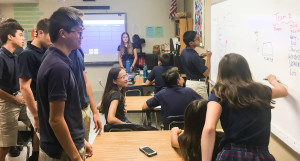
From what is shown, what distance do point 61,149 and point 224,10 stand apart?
2.27m

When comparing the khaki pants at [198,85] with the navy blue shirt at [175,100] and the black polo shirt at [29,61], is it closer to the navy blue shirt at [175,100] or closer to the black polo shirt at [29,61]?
the navy blue shirt at [175,100]

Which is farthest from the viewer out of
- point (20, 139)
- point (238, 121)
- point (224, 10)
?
point (20, 139)

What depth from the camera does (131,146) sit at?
1799 mm

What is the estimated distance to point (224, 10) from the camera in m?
2.84

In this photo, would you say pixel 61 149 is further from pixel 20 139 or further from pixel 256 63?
pixel 20 139

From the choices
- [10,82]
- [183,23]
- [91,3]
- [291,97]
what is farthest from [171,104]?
Answer: [91,3]

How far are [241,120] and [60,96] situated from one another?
910mm

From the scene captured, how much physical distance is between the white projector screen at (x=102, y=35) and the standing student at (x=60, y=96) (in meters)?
5.30

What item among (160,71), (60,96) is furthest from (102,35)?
(60,96)

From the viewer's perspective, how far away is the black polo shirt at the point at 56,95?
3.94 ft

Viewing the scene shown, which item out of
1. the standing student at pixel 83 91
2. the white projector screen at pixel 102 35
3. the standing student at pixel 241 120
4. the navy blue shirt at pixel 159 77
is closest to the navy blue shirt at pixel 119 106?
the standing student at pixel 83 91

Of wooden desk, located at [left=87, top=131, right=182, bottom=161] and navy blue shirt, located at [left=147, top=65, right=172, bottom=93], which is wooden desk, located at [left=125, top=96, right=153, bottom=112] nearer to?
navy blue shirt, located at [left=147, top=65, right=172, bottom=93]

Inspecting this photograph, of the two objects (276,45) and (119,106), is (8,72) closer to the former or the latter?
(119,106)

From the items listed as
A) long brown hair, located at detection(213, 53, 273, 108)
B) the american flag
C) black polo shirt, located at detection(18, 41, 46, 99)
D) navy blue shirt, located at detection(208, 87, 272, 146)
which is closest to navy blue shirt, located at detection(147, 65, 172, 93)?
black polo shirt, located at detection(18, 41, 46, 99)
